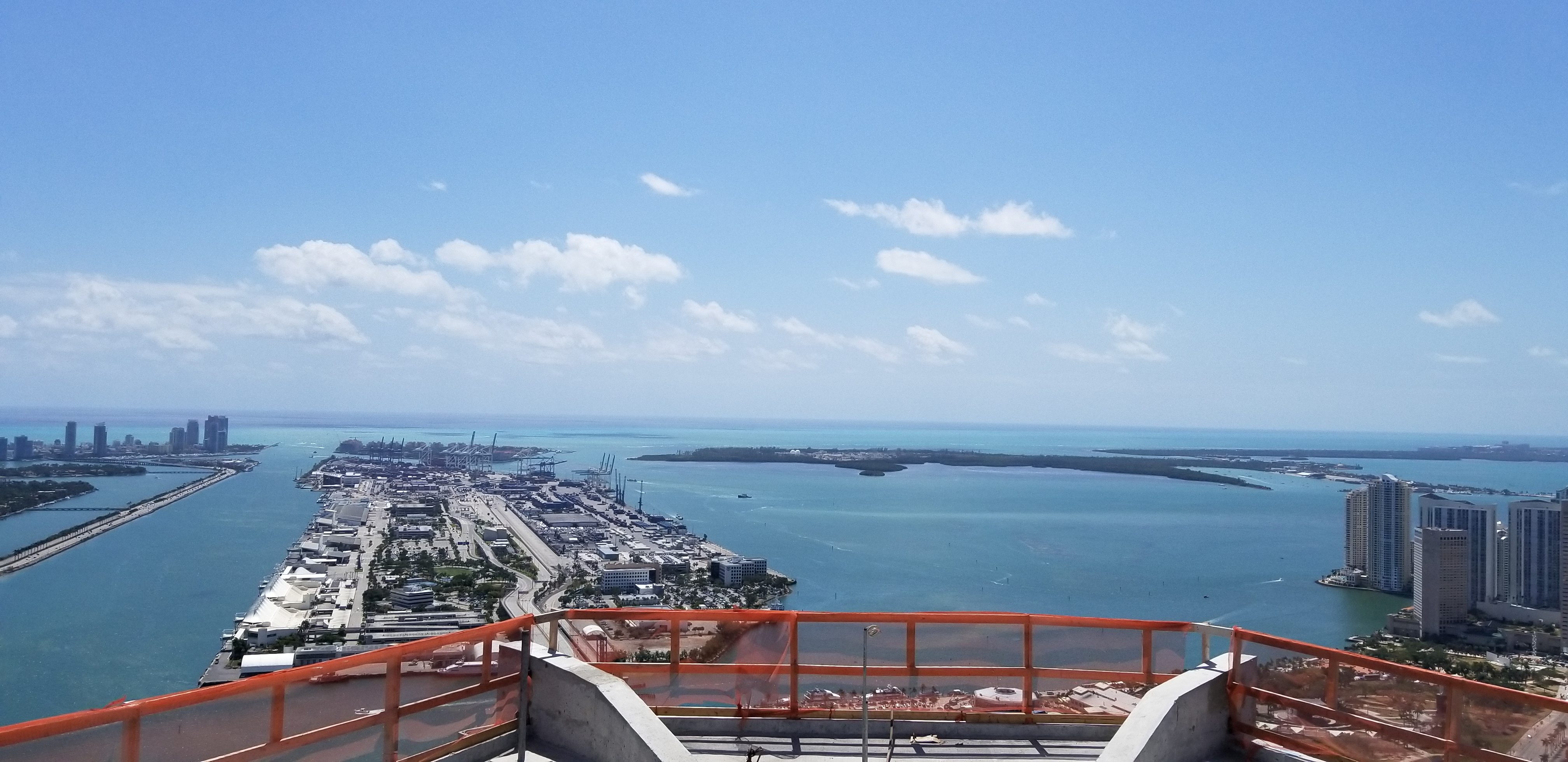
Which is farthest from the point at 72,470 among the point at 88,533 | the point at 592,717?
the point at 592,717

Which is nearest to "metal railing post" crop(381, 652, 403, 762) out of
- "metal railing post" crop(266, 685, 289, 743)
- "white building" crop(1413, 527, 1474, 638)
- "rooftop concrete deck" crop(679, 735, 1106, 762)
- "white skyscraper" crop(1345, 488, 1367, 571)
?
"metal railing post" crop(266, 685, 289, 743)

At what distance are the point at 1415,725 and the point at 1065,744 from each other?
1.37 m

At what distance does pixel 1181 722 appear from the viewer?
387cm

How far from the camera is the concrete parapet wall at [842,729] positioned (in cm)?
424

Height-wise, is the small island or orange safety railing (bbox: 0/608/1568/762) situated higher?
orange safety railing (bbox: 0/608/1568/762)

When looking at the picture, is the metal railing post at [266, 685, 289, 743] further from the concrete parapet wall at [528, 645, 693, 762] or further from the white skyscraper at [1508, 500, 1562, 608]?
the white skyscraper at [1508, 500, 1562, 608]

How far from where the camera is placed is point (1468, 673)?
837 inches

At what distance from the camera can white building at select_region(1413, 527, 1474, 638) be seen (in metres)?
30.8

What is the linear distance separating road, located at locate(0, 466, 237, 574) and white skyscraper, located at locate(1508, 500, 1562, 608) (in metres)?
59.5

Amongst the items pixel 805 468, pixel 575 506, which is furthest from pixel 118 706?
pixel 805 468

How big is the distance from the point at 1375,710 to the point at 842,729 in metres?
2.20

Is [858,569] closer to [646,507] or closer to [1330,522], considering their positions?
[646,507]

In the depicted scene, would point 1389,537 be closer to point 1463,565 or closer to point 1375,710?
point 1463,565

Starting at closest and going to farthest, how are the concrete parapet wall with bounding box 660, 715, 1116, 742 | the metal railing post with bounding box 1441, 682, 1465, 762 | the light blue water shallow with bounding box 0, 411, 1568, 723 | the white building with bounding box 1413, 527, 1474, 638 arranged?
the metal railing post with bounding box 1441, 682, 1465, 762 → the concrete parapet wall with bounding box 660, 715, 1116, 742 → the light blue water shallow with bounding box 0, 411, 1568, 723 → the white building with bounding box 1413, 527, 1474, 638
